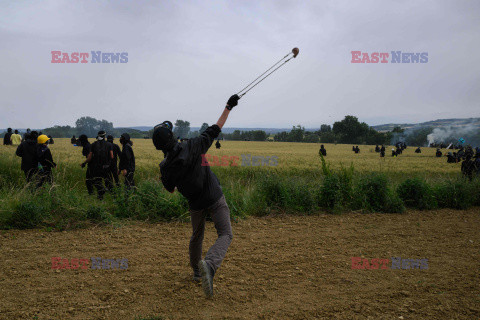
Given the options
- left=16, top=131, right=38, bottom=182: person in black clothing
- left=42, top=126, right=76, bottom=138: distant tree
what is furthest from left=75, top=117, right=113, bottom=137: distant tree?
left=16, top=131, right=38, bottom=182: person in black clothing

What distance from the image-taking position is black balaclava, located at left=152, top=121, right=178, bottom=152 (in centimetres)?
369

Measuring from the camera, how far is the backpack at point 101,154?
9.01 m

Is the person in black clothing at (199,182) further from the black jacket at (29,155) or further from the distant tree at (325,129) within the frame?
the distant tree at (325,129)

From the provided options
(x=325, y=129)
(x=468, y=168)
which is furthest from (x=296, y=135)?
(x=468, y=168)

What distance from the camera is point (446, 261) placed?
5.15 metres

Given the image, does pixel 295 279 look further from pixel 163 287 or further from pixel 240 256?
pixel 163 287

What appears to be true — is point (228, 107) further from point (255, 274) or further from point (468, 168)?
point (468, 168)

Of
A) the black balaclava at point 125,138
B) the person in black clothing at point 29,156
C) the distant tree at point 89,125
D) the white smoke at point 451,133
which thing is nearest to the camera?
the person in black clothing at point 29,156

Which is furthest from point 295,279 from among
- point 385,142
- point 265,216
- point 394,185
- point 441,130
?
point 441,130

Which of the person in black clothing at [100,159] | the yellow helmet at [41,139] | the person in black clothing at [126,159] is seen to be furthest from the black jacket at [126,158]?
the yellow helmet at [41,139]

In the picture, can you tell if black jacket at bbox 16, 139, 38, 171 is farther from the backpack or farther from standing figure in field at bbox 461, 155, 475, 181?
standing figure in field at bbox 461, 155, 475, 181

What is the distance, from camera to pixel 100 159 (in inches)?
356

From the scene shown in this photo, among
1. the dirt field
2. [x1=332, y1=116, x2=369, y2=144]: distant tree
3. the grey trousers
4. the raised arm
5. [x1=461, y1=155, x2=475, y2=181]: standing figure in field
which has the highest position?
[x1=332, y1=116, x2=369, y2=144]: distant tree

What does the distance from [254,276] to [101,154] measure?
6291mm
